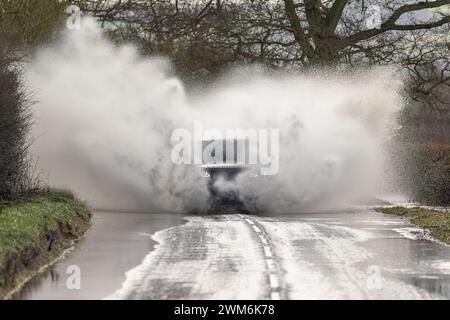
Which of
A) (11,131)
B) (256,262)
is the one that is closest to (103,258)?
(256,262)

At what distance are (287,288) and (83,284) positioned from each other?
8.86ft

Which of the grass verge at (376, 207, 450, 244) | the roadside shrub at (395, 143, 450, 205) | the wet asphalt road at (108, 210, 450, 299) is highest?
the roadside shrub at (395, 143, 450, 205)

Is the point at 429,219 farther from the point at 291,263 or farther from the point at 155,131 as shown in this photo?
the point at 291,263

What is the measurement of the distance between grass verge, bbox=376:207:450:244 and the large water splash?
107 inches

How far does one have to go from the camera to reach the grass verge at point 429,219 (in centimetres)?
2156

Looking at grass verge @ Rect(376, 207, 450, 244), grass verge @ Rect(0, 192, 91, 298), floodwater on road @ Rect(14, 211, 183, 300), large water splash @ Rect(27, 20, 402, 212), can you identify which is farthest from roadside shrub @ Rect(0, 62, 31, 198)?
grass verge @ Rect(376, 207, 450, 244)

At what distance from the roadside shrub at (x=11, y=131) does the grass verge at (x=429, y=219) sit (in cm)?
877

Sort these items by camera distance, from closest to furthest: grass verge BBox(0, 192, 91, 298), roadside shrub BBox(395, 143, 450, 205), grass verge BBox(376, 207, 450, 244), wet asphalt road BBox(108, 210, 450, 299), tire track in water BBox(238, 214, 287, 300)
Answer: tire track in water BBox(238, 214, 287, 300) → wet asphalt road BBox(108, 210, 450, 299) → grass verge BBox(0, 192, 91, 298) → grass verge BBox(376, 207, 450, 244) → roadside shrub BBox(395, 143, 450, 205)

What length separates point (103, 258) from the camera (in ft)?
55.6

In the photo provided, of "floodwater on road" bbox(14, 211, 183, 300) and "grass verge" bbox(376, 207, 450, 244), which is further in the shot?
"grass verge" bbox(376, 207, 450, 244)

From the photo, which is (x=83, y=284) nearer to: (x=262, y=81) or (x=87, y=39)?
(x=87, y=39)

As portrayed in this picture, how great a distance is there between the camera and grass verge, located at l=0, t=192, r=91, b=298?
14336 millimetres

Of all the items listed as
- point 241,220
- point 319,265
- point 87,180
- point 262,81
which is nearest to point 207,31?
point 262,81

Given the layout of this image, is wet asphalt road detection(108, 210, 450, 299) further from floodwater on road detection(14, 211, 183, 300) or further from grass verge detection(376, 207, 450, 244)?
grass verge detection(376, 207, 450, 244)
